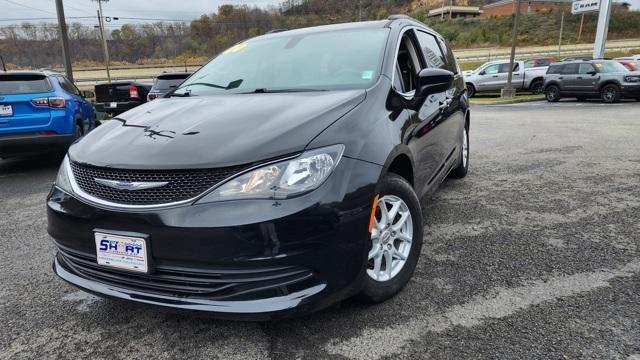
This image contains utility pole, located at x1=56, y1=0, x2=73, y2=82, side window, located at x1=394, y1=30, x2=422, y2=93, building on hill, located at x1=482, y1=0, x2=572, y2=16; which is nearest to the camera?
side window, located at x1=394, y1=30, x2=422, y2=93

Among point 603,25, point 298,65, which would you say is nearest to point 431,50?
point 298,65

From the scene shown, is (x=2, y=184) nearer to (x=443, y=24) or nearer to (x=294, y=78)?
(x=294, y=78)

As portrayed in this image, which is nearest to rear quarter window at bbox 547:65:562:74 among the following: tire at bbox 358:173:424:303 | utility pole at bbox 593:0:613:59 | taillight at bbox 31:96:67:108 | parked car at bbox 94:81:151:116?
utility pole at bbox 593:0:613:59

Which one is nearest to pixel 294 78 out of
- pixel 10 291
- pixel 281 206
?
pixel 281 206

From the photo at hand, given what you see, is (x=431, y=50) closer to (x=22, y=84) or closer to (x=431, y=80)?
(x=431, y=80)

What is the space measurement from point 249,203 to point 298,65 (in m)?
1.63

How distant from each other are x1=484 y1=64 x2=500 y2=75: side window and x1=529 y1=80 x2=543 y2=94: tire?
5.99 ft

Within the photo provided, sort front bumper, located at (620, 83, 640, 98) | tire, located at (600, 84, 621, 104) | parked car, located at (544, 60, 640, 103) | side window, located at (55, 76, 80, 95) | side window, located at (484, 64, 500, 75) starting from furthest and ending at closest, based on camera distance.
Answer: side window, located at (484, 64, 500, 75), tire, located at (600, 84, 621, 104), parked car, located at (544, 60, 640, 103), front bumper, located at (620, 83, 640, 98), side window, located at (55, 76, 80, 95)

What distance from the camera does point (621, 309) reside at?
8.27ft

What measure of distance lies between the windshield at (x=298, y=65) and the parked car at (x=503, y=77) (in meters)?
19.1

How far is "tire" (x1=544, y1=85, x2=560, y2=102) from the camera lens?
17.7 metres

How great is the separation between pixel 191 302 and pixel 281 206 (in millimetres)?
613

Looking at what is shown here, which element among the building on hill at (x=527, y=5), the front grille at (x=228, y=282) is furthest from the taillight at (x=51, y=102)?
the building on hill at (x=527, y=5)

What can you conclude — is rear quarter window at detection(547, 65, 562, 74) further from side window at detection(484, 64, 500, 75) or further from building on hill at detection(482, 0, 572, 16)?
building on hill at detection(482, 0, 572, 16)
